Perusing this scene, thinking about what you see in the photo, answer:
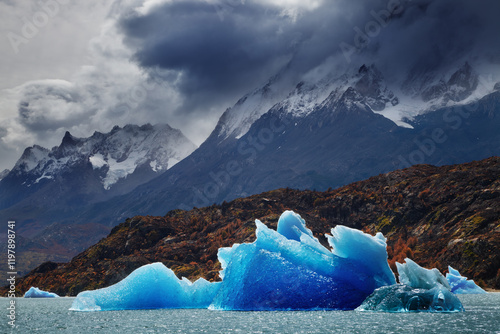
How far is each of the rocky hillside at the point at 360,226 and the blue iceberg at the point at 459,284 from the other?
15.5m

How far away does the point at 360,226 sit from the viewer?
165 m

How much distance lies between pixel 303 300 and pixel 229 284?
7.67 metres

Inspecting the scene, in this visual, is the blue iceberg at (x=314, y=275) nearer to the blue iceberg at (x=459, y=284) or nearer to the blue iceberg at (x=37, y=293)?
the blue iceberg at (x=459, y=284)

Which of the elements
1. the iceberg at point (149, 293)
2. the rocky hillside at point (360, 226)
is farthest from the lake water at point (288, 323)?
the rocky hillside at point (360, 226)

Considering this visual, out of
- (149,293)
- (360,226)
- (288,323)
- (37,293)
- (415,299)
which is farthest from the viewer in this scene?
(360,226)

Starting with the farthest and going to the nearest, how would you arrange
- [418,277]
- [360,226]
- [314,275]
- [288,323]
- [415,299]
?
[360,226] < [418,277] < [314,275] < [415,299] < [288,323]

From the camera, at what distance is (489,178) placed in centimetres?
13788

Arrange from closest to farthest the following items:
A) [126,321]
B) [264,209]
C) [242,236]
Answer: [126,321] < [242,236] < [264,209]

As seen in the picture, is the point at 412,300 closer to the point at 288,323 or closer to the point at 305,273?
the point at 305,273

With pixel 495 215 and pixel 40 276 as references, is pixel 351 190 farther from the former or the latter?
pixel 40 276

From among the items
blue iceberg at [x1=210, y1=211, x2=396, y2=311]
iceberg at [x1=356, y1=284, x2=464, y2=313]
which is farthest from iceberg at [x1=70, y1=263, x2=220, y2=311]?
iceberg at [x1=356, y1=284, x2=464, y2=313]

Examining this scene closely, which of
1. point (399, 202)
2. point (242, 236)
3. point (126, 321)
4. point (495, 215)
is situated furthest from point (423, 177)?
point (126, 321)

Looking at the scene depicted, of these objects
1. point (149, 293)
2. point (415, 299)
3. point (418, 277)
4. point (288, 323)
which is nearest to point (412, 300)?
point (415, 299)

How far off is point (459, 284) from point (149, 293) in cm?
5340
